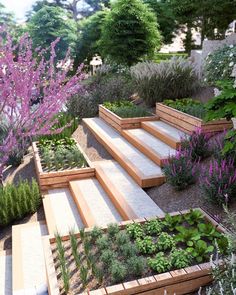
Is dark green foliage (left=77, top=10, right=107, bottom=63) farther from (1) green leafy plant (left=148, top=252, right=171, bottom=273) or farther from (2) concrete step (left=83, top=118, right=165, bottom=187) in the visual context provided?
(1) green leafy plant (left=148, top=252, right=171, bottom=273)

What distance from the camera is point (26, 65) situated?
423cm

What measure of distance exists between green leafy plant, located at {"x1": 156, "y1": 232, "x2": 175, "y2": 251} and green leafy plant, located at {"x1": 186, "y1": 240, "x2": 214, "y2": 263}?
0.60 ft

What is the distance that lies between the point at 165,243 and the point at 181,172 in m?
1.46

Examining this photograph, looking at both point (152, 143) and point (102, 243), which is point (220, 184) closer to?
point (102, 243)

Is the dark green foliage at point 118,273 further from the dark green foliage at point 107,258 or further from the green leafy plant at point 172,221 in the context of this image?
the green leafy plant at point 172,221

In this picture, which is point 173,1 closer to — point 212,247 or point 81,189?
point 81,189

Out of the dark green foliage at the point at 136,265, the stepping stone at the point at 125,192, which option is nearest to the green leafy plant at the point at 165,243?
the dark green foliage at the point at 136,265

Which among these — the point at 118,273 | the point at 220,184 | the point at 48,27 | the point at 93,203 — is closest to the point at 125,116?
the point at 93,203

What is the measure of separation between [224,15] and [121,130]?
6.46 meters

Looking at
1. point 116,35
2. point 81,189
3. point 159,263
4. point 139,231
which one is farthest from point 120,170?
point 116,35

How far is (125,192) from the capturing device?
4.79m

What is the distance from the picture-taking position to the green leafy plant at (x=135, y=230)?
328 centimetres

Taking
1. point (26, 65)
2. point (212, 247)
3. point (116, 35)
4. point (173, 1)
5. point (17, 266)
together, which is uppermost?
point (173, 1)

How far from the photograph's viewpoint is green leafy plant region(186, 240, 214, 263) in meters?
2.85
